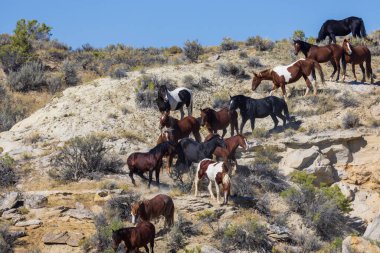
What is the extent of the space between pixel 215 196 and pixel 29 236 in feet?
16.5

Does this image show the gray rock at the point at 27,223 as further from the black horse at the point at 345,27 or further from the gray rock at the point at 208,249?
the black horse at the point at 345,27

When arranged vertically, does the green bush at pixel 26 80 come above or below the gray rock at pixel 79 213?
above

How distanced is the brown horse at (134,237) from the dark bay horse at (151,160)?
3720 mm

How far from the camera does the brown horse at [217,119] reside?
19922 millimetres

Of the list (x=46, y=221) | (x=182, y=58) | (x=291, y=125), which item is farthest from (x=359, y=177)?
(x=182, y=58)

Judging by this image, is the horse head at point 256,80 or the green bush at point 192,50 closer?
the horse head at point 256,80

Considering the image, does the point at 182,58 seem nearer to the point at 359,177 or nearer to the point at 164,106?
the point at 164,106

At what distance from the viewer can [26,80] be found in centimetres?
2905

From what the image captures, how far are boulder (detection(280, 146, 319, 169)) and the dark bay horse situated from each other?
4382mm

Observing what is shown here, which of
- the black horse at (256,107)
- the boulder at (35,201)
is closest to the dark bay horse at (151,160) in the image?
the boulder at (35,201)

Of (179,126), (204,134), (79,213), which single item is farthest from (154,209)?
(204,134)

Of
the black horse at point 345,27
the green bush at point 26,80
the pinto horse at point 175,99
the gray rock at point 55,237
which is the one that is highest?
the black horse at point 345,27

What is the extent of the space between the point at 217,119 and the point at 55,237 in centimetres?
791

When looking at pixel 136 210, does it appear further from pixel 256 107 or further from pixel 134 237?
pixel 256 107
